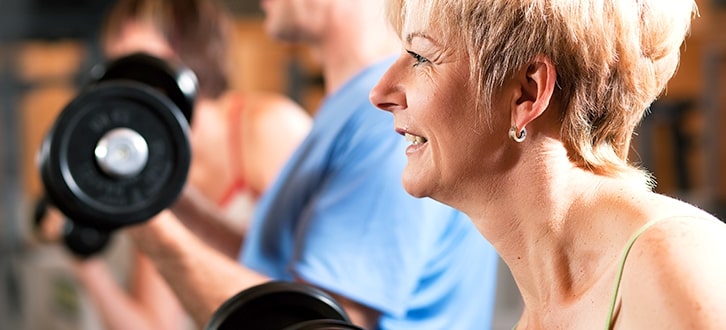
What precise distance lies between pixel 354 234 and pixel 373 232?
0.09 feet

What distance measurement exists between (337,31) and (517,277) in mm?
666

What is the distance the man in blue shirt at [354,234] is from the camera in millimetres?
1312

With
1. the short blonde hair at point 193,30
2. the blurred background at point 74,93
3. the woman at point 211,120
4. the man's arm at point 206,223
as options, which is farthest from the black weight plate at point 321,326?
the blurred background at point 74,93

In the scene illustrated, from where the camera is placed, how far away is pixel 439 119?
925mm

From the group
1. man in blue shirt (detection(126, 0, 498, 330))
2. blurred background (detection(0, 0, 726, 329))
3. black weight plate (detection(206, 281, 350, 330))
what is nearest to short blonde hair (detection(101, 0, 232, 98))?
man in blue shirt (detection(126, 0, 498, 330))

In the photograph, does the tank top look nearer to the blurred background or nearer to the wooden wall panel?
the blurred background

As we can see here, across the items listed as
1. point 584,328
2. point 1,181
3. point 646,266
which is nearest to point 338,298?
point 584,328

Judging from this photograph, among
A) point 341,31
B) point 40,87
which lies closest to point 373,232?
point 341,31

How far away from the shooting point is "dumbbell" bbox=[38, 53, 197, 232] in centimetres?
131

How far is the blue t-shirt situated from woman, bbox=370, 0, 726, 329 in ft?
1.15

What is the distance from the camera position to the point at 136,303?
8.09 ft

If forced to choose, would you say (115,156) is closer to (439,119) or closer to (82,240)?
(439,119)

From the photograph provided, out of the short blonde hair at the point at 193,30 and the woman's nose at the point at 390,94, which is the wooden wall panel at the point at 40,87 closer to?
the short blonde hair at the point at 193,30

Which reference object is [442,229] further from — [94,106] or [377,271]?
[94,106]
